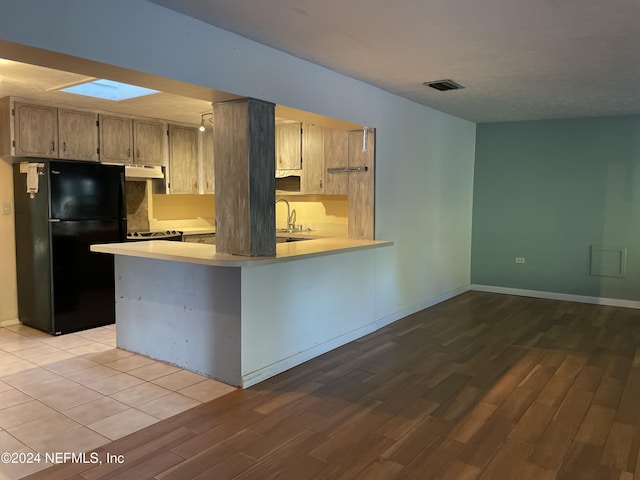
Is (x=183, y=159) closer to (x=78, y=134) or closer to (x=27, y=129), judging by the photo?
(x=78, y=134)

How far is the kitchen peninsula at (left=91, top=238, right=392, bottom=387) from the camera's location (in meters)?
3.48

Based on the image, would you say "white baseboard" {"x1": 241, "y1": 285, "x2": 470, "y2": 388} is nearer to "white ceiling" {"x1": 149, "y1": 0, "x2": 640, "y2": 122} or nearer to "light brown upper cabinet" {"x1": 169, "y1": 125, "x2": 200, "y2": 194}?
"white ceiling" {"x1": 149, "y1": 0, "x2": 640, "y2": 122}

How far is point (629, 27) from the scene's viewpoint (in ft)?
9.84

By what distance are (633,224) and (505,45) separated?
12.9 ft

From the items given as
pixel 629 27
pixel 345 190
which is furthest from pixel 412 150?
pixel 629 27

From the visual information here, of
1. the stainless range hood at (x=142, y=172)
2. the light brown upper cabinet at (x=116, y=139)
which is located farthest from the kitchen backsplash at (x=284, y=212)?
the light brown upper cabinet at (x=116, y=139)

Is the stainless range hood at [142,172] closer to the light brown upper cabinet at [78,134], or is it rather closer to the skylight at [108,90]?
the light brown upper cabinet at [78,134]

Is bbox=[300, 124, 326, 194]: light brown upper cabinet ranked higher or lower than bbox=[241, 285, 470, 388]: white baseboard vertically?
higher

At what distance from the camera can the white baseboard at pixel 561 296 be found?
6.14 m

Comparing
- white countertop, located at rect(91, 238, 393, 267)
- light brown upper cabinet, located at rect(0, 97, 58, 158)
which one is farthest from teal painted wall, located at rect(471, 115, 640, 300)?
light brown upper cabinet, located at rect(0, 97, 58, 158)

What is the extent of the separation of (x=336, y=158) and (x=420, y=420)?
9.97 ft

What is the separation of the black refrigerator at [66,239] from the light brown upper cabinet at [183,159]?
2.96ft

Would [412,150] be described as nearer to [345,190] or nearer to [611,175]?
[345,190]

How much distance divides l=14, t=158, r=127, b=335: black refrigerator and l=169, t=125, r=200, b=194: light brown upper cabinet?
90 centimetres
